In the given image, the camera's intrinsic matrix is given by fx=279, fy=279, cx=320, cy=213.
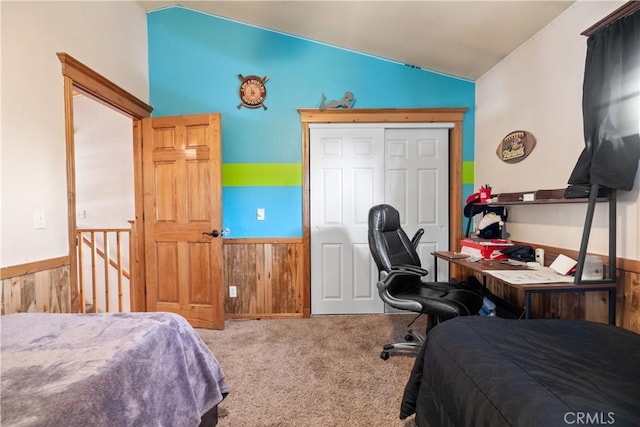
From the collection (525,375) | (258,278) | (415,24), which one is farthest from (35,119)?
(415,24)

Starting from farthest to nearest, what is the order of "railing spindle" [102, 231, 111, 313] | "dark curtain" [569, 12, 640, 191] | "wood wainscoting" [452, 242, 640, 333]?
"railing spindle" [102, 231, 111, 313], "wood wainscoting" [452, 242, 640, 333], "dark curtain" [569, 12, 640, 191]

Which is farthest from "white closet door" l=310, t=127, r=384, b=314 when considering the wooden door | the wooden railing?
the wooden railing

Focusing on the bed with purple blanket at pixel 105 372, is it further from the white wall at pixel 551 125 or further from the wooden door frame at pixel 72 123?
the white wall at pixel 551 125

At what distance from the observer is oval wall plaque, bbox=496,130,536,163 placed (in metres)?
2.28

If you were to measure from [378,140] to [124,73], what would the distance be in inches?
98.3

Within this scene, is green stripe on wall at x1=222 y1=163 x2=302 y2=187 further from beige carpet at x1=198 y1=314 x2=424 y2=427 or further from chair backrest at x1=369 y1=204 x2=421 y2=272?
beige carpet at x1=198 y1=314 x2=424 y2=427

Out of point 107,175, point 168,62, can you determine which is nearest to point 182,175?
point 168,62

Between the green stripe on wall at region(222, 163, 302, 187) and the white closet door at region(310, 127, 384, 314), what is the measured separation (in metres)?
0.20

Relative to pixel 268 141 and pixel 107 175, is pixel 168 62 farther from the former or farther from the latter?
pixel 107 175

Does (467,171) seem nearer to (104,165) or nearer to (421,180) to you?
(421,180)

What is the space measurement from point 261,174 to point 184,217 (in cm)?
88

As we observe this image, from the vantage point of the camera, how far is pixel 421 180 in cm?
305

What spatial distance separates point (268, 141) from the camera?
2.99 meters

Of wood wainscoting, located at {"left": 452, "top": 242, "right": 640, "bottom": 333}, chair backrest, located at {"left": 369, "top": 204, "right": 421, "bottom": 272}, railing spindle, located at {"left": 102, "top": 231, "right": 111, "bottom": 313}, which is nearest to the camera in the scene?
wood wainscoting, located at {"left": 452, "top": 242, "right": 640, "bottom": 333}
